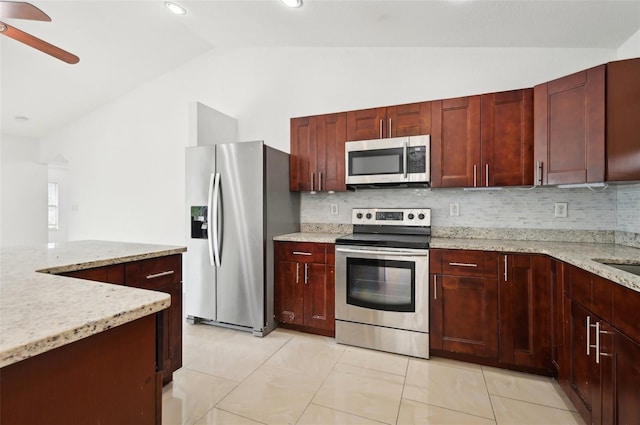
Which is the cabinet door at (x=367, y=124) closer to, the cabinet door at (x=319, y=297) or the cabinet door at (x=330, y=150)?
the cabinet door at (x=330, y=150)


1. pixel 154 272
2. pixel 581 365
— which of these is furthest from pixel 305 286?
pixel 581 365

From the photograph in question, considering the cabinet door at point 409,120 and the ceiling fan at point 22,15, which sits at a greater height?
the ceiling fan at point 22,15

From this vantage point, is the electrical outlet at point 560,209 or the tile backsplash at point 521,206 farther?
the electrical outlet at point 560,209

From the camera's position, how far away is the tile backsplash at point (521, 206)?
2.40 metres

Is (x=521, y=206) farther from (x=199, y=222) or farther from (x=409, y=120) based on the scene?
(x=199, y=222)

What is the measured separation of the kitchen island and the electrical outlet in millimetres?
3012

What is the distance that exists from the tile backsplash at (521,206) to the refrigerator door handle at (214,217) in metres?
1.28

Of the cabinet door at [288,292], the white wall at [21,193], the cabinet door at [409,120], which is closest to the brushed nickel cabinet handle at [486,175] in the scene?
the cabinet door at [409,120]

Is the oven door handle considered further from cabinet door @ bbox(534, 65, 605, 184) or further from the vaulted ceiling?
the vaulted ceiling

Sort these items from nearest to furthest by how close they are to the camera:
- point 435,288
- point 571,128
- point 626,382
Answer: point 626,382 < point 571,128 < point 435,288

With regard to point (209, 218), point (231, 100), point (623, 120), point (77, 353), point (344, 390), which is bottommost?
point (344, 390)

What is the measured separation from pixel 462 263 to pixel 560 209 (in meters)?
1.06

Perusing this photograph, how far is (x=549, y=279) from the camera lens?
210 centimetres

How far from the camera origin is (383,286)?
2.56 meters
